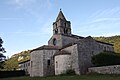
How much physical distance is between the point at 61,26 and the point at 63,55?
548 inches

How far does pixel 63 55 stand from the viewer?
34406 millimetres

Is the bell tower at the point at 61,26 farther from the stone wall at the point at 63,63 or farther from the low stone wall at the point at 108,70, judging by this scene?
the low stone wall at the point at 108,70

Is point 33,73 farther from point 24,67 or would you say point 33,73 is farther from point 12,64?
point 12,64

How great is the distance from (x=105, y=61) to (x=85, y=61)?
403 centimetres

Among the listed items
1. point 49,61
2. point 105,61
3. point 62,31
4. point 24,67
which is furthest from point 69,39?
point 24,67

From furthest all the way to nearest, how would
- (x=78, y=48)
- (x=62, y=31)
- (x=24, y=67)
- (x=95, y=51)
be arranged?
(x=24, y=67)
(x=62, y=31)
(x=95, y=51)
(x=78, y=48)

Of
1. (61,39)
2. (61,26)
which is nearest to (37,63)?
(61,39)

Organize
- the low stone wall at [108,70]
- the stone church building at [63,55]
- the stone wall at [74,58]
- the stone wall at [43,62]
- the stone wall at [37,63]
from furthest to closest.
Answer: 1. the stone wall at [37,63]
2. the stone wall at [43,62]
3. the stone church building at [63,55]
4. the stone wall at [74,58]
5. the low stone wall at [108,70]

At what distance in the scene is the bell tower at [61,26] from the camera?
46906mm

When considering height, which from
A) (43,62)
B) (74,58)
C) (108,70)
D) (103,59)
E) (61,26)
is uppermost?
(61,26)

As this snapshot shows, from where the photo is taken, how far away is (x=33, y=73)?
39.5 metres

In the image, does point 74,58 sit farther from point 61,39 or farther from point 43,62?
point 61,39

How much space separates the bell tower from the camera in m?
46.9

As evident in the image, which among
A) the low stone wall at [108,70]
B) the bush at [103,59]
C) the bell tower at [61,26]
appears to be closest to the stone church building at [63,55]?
the bell tower at [61,26]
